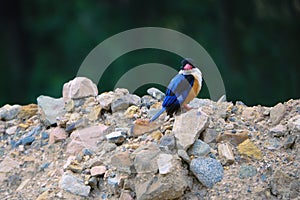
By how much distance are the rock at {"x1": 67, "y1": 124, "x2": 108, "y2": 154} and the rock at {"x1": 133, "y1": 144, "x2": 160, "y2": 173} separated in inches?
7.9

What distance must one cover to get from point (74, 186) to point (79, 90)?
432 millimetres

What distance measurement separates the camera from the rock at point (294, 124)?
5.89ft

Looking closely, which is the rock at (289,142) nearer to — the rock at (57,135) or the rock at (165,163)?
the rock at (165,163)

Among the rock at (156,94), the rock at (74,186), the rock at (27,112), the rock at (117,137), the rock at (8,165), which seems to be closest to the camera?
the rock at (74,186)

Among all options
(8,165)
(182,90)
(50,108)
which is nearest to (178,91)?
(182,90)

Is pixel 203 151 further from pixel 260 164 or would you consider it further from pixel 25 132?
pixel 25 132

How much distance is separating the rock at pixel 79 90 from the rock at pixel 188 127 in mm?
394

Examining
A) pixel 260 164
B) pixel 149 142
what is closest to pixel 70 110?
pixel 149 142

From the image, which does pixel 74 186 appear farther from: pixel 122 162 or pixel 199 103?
pixel 199 103

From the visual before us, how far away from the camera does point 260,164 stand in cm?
175

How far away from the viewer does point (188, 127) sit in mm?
1782

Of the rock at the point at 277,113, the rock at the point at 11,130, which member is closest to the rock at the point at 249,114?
the rock at the point at 277,113

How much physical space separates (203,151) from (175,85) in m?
0.25

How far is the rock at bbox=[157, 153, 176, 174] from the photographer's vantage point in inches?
65.7
